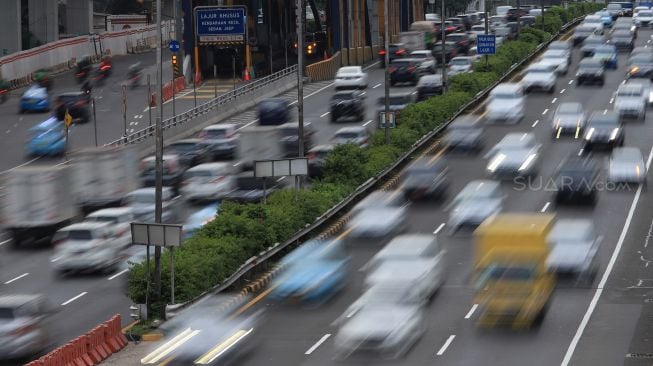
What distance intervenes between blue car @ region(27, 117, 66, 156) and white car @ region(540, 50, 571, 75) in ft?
108

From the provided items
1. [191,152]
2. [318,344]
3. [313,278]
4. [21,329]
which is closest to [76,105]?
[191,152]

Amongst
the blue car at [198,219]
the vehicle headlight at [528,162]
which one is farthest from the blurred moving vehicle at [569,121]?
the blue car at [198,219]

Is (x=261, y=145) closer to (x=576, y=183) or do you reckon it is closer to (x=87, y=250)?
(x=576, y=183)

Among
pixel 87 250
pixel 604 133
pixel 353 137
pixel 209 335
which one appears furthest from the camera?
pixel 353 137

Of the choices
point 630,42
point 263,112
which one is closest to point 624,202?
point 263,112

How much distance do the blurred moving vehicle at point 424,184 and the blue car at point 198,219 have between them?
7.96 m

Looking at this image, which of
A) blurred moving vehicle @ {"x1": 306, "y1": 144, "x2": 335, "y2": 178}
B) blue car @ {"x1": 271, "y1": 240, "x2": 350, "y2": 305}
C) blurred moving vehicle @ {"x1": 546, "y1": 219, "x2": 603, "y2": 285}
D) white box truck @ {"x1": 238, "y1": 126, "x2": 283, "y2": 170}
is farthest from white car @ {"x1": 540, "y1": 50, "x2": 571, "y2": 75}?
blue car @ {"x1": 271, "y1": 240, "x2": 350, "y2": 305}

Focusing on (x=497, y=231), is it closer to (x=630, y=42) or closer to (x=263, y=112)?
(x=263, y=112)

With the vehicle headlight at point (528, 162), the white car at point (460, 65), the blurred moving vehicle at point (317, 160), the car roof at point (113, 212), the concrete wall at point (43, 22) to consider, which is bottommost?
the car roof at point (113, 212)

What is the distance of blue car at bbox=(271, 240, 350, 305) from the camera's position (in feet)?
133

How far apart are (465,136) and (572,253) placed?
23031 mm

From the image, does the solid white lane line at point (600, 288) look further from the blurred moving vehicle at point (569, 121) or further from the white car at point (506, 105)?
the white car at point (506, 105)

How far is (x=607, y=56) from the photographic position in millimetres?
90062

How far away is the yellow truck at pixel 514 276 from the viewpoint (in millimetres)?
Answer: 36281
